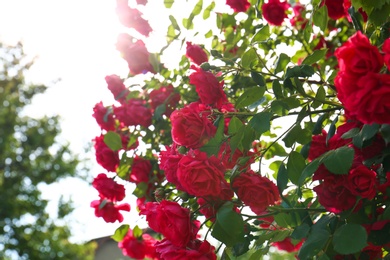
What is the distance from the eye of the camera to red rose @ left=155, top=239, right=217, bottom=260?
1244 millimetres

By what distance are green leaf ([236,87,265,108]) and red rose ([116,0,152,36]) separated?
1.02 meters

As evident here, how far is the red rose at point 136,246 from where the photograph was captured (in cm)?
236

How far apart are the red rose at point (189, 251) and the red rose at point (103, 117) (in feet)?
3.85

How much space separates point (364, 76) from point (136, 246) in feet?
5.49

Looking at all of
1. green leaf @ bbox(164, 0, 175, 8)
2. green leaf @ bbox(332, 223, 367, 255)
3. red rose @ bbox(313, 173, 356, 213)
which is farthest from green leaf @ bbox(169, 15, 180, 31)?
green leaf @ bbox(332, 223, 367, 255)

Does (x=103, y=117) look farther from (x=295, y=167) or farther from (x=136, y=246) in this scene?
(x=295, y=167)

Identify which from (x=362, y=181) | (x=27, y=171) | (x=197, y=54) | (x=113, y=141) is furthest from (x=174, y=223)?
(x=27, y=171)

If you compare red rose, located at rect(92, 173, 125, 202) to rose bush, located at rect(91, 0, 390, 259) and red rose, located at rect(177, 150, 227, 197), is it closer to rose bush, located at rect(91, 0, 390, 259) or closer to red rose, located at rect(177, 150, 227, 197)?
rose bush, located at rect(91, 0, 390, 259)

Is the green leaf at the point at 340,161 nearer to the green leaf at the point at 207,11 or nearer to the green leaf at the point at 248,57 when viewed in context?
the green leaf at the point at 248,57

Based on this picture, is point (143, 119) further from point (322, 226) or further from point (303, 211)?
point (322, 226)

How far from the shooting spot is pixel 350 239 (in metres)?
1.07

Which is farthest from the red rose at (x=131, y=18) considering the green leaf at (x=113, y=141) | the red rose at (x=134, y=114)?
the green leaf at (x=113, y=141)

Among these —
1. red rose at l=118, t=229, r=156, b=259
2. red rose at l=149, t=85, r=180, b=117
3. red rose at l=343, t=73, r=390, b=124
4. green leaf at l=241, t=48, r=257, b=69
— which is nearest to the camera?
red rose at l=343, t=73, r=390, b=124

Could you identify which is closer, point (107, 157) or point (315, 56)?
point (315, 56)
